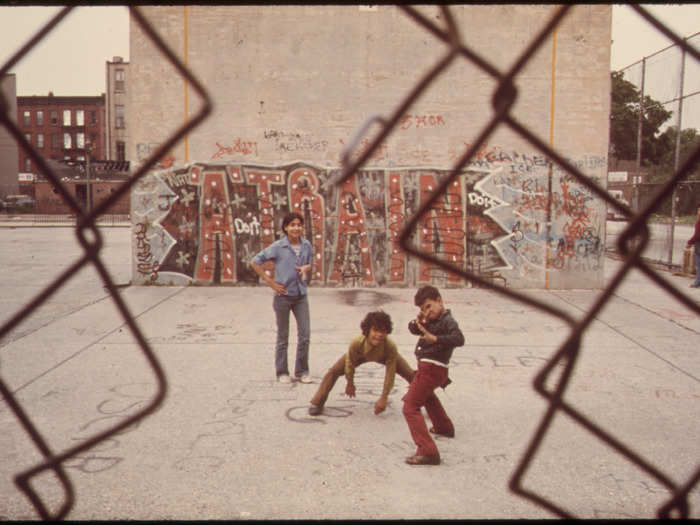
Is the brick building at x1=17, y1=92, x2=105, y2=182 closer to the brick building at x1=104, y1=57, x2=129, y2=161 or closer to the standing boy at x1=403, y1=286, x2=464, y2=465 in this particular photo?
the brick building at x1=104, y1=57, x2=129, y2=161

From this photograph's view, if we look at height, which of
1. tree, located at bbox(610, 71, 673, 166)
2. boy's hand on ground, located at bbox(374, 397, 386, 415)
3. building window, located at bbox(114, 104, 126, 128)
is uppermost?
building window, located at bbox(114, 104, 126, 128)

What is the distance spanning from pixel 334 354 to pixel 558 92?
24.7ft

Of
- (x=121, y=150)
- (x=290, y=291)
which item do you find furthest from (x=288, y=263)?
(x=121, y=150)

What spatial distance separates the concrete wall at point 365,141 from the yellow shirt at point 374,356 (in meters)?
7.29

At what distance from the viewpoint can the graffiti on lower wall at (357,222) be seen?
40.2 feet

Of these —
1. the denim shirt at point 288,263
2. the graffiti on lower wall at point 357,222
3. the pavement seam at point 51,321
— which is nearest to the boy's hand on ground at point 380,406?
the denim shirt at point 288,263

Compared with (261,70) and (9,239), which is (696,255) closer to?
(261,70)

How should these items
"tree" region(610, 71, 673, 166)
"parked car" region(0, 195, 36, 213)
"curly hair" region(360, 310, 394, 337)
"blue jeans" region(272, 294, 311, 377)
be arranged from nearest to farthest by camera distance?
1. "curly hair" region(360, 310, 394, 337)
2. "blue jeans" region(272, 294, 311, 377)
3. "tree" region(610, 71, 673, 166)
4. "parked car" region(0, 195, 36, 213)

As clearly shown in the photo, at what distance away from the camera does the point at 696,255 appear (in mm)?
12688

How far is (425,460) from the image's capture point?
4.25 metres

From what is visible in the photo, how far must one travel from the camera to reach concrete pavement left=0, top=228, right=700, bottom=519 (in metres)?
3.76

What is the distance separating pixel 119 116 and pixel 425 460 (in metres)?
71.5

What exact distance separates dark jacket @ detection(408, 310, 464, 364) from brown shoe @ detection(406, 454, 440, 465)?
0.67 metres

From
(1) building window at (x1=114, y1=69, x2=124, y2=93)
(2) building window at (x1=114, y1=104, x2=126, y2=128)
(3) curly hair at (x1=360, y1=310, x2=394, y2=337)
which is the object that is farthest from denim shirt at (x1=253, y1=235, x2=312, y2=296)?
(1) building window at (x1=114, y1=69, x2=124, y2=93)
